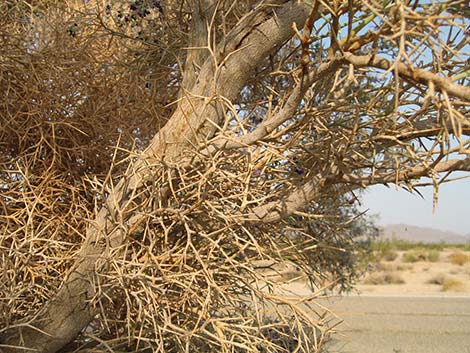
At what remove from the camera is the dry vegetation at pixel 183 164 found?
8.69 feet

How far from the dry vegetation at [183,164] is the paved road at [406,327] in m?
3.10

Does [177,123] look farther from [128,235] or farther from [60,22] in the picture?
[60,22]

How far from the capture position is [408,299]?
46.3ft

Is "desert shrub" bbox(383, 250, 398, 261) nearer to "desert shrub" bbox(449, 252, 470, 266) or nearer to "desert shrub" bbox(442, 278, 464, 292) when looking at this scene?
"desert shrub" bbox(449, 252, 470, 266)

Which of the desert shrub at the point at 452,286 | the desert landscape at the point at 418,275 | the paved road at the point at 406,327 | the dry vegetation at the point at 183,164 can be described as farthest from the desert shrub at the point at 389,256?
the dry vegetation at the point at 183,164

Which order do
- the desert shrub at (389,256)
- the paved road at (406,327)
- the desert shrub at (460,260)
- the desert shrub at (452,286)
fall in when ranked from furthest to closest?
the desert shrub at (389,256)
the desert shrub at (460,260)
the desert shrub at (452,286)
the paved road at (406,327)

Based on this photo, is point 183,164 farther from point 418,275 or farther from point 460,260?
point 460,260

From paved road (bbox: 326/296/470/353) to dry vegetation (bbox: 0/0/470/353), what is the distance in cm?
310

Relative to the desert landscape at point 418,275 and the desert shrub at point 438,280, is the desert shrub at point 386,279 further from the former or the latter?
the desert shrub at point 438,280

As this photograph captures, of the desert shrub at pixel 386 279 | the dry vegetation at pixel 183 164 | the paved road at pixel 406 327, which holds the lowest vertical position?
the desert shrub at pixel 386 279

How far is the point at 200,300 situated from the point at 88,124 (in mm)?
1237

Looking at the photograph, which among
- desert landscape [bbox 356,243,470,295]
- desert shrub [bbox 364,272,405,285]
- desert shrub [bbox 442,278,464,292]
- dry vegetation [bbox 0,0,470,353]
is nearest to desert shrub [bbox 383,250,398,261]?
desert landscape [bbox 356,243,470,295]

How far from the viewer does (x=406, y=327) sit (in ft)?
30.6

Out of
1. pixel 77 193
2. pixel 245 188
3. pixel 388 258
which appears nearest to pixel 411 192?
pixel 245 188
